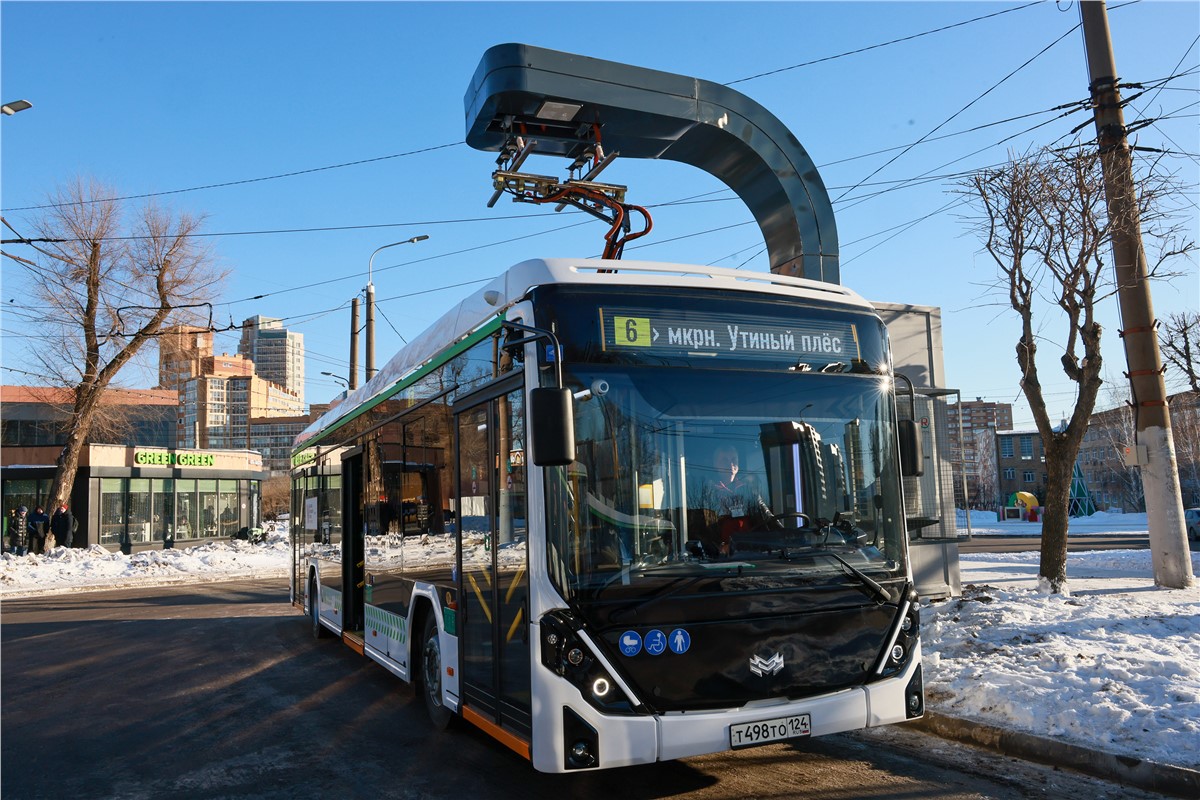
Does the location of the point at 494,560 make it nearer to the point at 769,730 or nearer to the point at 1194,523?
the point at 769,730

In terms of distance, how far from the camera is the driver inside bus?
505 cm

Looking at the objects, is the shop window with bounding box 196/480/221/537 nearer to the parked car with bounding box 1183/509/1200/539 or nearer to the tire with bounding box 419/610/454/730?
the tire with bounding box 419/610/454/730

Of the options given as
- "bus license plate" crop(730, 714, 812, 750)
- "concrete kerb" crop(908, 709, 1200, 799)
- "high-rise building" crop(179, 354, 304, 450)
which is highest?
"high-rise building" crop(179, 354, 304, 450)

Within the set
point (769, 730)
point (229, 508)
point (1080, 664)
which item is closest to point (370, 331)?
point (229, 508)

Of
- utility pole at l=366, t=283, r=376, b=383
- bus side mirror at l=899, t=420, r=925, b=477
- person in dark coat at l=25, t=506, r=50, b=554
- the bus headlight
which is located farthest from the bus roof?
person in dark coat at l=25, t=506, r=50, b=554

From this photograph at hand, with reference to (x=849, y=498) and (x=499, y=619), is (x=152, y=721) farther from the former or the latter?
(x=849, y=498)

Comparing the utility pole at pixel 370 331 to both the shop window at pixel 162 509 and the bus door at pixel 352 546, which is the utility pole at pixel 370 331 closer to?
the bus door at pixel 352 546

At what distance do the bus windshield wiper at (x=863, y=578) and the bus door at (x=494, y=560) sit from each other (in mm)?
1774

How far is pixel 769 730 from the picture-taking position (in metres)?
4.92

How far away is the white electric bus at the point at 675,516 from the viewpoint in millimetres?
4777

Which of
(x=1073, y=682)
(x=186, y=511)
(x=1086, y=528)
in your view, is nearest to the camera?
(x=1073, y=682)

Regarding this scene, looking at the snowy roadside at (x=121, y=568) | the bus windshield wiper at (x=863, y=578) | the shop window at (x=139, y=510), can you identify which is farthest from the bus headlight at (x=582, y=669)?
the shop window at (x=139, y=510)

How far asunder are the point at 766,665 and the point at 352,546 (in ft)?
21.8

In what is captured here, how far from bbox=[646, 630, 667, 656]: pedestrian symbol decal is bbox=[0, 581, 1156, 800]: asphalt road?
121cm
